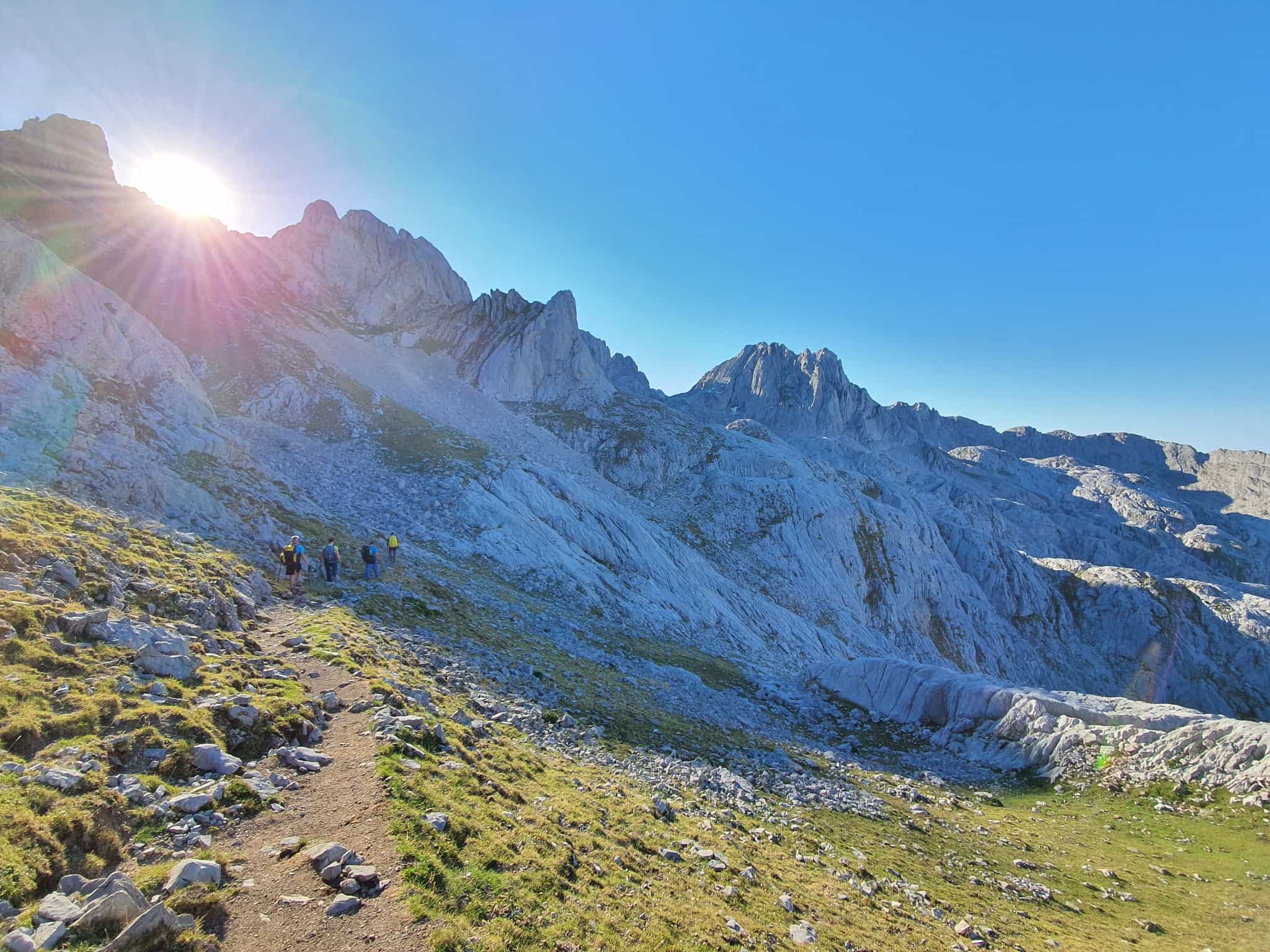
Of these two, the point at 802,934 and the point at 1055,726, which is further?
the point at 1055,726

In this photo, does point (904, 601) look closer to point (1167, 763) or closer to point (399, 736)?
point (1167, 763)

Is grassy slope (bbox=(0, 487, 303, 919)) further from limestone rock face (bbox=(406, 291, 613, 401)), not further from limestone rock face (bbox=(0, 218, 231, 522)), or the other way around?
limestone rock face (bbox=(406, 291, 613, 401))

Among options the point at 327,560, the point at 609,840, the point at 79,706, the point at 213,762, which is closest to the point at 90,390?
the point at 327,560

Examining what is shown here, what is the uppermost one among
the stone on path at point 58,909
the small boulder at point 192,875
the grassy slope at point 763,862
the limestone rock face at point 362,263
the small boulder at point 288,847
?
the limestone rock face at point 362,263

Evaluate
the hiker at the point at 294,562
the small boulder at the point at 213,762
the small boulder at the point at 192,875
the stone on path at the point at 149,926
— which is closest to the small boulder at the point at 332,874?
the small boulder at the point at 192,875

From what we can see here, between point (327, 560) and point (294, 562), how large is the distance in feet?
10.6

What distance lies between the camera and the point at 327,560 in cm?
2875

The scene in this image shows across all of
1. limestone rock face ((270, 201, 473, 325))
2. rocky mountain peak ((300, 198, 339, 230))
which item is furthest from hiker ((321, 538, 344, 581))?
rocky mountain peak ((300, 198, 339, 230))

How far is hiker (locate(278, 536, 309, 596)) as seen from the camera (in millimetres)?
25531

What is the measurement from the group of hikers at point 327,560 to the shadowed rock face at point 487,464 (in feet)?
11.5

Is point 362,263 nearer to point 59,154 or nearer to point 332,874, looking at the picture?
point 59,154

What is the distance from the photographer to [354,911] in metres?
8.11

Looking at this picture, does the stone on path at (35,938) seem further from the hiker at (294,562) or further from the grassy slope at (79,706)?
the hiker at (294,562)

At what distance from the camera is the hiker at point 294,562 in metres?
25.5
